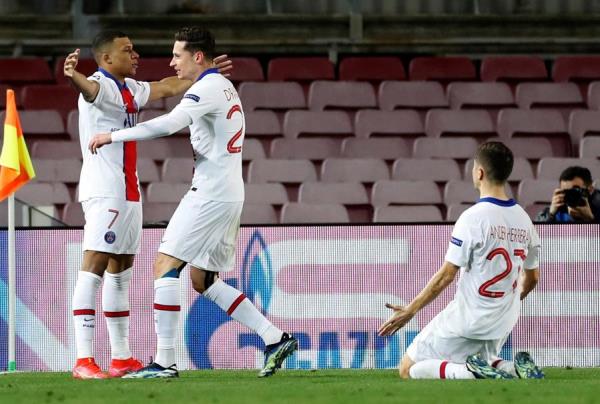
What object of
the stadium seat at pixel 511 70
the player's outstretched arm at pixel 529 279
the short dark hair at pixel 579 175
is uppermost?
the stadium seat at pixel 511 70

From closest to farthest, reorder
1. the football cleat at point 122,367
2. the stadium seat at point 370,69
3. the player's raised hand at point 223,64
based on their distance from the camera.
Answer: the football cleat at point 122,367
the player's raised hand at point 223,64
the stadium seat at point 370,69

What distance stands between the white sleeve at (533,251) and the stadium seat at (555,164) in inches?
221

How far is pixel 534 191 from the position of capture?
1245 centimetres

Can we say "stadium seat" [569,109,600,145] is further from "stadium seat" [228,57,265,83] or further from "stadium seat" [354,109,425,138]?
"stadium seat" [228,57,265,83]

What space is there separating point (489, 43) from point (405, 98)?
90.9 inches

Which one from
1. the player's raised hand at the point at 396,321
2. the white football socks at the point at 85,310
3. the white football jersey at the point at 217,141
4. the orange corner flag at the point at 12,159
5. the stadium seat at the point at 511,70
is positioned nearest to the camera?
the player's raised hand at the point at 396,321

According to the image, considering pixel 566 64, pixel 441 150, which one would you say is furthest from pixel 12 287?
pixel 566 64

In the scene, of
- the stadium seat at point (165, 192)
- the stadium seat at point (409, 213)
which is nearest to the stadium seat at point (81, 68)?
the stadium seat at point (165, 192)

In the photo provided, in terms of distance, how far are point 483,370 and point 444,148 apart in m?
6.64

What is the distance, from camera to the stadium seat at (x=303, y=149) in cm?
1343

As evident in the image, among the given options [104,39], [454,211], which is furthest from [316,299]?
[454,211]

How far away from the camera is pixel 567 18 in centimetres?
1652

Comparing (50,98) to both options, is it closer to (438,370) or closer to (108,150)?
(108,150)

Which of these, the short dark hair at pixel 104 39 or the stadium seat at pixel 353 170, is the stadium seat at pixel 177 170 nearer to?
the stadium seat at pixel 353 170
